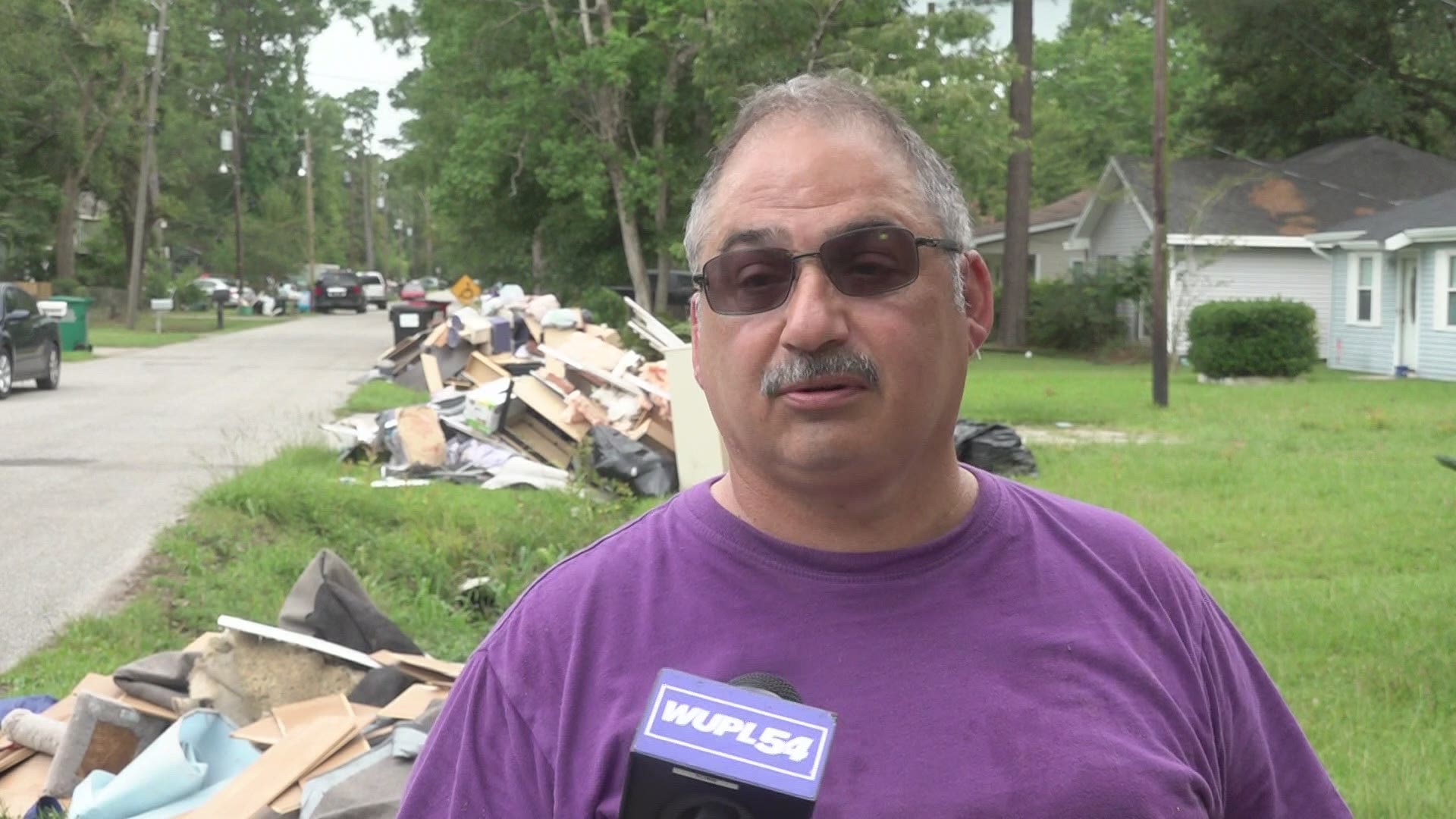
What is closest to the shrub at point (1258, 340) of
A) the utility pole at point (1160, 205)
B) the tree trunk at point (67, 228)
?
the utility pole at point (1160, 205)

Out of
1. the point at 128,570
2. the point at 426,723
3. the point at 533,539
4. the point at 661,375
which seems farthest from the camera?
the point at 661,375

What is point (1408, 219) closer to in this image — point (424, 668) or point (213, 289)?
point (424, 668)

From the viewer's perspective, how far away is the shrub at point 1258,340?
93.2 feet

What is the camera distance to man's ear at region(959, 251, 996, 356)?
8.00 feet

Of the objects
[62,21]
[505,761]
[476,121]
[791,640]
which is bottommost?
[505,761]

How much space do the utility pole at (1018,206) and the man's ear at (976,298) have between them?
35.5 metres

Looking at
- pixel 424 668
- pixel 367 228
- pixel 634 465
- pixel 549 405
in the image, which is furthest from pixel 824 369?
pixel 367 228

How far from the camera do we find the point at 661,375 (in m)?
15.5

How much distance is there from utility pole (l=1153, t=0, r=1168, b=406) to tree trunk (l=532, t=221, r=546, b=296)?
72.1 feet

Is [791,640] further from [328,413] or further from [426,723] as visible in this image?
[328,413]

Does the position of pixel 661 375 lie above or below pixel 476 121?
below

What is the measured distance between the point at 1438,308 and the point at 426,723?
2773 centimetres

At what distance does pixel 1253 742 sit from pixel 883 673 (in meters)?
0.64

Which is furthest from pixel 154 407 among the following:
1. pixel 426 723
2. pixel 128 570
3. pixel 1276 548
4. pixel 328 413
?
pixel 426 723
